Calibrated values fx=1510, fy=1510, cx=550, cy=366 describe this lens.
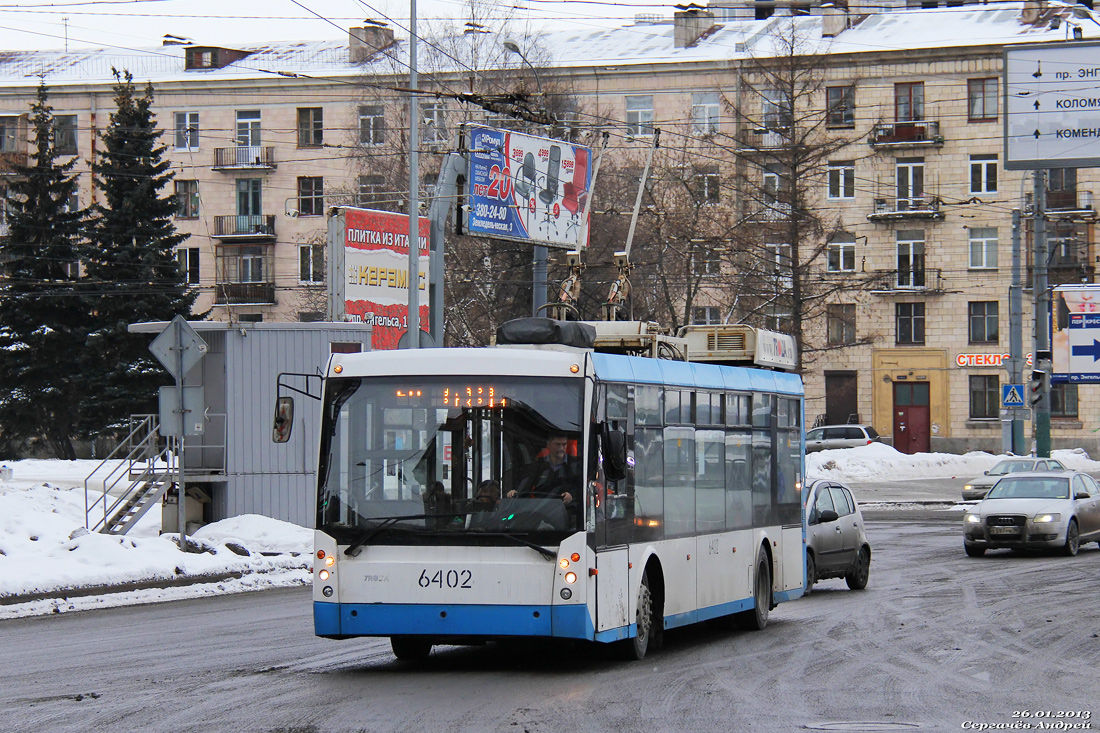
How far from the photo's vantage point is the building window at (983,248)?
6241 cm

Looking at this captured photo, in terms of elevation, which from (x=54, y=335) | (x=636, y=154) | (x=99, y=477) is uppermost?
(x=636, y=154)

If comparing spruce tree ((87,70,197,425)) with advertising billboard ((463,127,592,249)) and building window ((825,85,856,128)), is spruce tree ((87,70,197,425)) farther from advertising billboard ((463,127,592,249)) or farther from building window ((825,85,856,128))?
advertising billboard ((463,127,592,249))

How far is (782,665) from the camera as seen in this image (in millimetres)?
11805

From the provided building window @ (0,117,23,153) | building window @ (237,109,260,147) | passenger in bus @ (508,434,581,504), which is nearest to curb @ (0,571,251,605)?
passenger in bus @ (508,434,581,504)

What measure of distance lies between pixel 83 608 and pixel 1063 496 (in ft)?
52.1

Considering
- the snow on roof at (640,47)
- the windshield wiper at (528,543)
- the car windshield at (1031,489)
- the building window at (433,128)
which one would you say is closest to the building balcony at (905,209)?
the snow on roof at (640,47)

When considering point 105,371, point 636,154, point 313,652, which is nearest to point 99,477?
point 105,371

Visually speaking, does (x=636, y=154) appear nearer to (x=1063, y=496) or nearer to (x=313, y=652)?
(x=1063, y=496)

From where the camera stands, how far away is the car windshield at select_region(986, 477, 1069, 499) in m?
25.0

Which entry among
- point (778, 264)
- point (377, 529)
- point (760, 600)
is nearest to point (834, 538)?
point (760, 600)

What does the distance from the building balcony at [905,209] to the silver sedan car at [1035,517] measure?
3784 cm

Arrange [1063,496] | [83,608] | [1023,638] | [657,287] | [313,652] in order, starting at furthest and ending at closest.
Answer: [657,287] < [1063,496] < [83,608] < [1023,638] < [313,652]

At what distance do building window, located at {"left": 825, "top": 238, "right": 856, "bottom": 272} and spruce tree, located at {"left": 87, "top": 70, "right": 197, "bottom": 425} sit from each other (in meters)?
26.4

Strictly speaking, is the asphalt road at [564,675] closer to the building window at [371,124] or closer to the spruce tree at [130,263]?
the spruce tree at [130,263]
